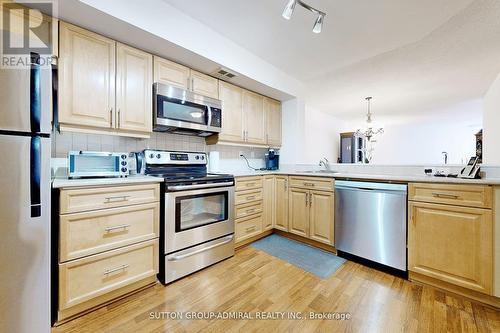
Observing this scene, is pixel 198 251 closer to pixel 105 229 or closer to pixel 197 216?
pixel 197 216

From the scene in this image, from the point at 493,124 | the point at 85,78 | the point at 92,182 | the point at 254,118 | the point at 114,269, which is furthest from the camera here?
the point at 493,124

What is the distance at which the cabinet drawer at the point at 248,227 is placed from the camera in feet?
8.37

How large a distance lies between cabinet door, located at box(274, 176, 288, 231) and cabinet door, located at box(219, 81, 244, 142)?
0.84 metres

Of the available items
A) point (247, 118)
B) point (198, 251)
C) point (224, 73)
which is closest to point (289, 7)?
point (224, 73)

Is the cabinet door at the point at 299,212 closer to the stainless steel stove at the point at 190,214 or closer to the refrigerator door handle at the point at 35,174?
the stainless steel stove at the point at 190,214

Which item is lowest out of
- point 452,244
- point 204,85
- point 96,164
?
point 452,244

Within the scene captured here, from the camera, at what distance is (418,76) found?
3225mm

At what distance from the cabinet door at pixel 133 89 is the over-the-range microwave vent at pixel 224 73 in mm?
713

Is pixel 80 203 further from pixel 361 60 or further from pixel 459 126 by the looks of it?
pixel 459 126

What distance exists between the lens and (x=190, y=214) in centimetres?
204

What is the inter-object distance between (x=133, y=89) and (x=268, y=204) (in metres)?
2.13

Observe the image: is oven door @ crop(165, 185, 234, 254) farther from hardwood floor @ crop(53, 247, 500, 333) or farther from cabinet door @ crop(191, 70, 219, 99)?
cabinet door @ crop(191, 70, 219, 99)

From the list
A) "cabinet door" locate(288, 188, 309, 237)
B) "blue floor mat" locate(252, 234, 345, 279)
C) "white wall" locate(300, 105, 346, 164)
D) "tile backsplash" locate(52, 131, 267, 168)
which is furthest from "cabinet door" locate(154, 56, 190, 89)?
"white wall" locate(300, 105, 346, 164)

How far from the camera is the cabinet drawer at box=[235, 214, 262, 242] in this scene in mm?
2550
